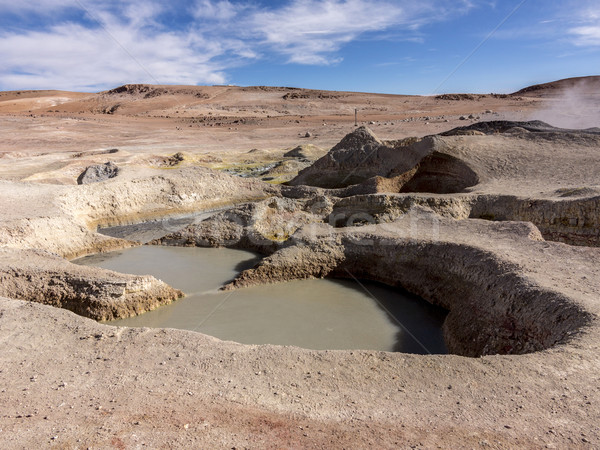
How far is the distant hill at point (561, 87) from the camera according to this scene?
61.1 meters

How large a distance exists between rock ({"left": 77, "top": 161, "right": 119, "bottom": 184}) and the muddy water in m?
7.90

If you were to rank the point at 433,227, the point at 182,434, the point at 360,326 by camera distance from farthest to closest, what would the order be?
the point at 433,227 < the point at 360,326 < the point at 182,434

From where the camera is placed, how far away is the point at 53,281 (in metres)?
6.92

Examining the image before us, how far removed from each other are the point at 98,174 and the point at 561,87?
6887 centimetres

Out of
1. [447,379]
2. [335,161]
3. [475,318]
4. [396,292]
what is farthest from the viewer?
[335,161]

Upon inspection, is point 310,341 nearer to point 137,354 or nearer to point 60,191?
point 137,354

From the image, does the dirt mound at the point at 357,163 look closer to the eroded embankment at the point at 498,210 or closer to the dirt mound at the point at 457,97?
the eroded embankment at the point at 498,210

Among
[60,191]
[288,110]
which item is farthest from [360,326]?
[288,110]

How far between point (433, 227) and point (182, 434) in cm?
642

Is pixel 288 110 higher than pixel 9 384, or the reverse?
pixel 288 110

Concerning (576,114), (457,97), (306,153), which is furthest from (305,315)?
(457,97)

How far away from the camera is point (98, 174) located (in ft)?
51.6

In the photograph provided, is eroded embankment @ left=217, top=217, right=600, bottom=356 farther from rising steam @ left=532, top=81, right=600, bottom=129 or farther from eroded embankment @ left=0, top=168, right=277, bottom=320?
rising steam @ left=532, top=81, right=600, bottom=129

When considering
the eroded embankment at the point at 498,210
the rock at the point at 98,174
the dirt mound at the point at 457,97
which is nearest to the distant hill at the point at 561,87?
the dirt mound at the point at 457,97
